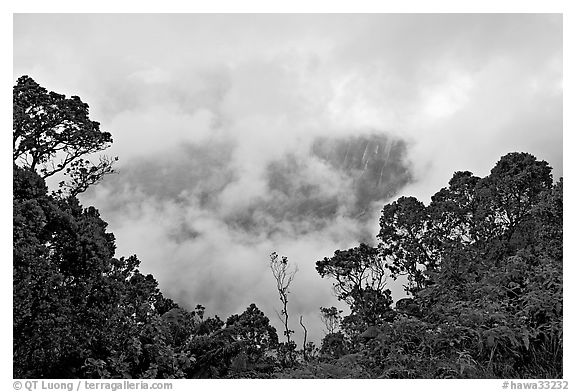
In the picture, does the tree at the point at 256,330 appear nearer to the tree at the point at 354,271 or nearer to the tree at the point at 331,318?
the tree at the point at 331,318

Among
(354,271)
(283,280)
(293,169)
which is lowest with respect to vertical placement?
(283,280)

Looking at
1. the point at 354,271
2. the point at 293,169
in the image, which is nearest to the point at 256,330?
the point at 354,271

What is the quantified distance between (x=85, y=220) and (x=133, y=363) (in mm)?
1178

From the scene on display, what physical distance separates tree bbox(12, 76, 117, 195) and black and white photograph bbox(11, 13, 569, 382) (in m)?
0.01

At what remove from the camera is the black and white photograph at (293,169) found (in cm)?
449

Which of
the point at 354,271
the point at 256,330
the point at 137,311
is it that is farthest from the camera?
the point at 354,271

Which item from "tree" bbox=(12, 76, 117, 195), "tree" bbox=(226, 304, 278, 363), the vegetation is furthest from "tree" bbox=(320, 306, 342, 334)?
"tree" bbox=(12, 76, 117, 195)

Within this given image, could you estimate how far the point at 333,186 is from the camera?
695 centimetres

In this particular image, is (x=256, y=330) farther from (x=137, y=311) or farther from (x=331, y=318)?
(x=137, y=311)

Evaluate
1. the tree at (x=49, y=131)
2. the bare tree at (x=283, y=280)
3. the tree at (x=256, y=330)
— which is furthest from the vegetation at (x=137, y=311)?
the bare tree at (x=283, y=280)

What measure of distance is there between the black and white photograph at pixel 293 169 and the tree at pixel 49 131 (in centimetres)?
1

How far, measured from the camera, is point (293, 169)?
6871 mm

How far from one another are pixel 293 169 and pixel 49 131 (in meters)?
3.24
